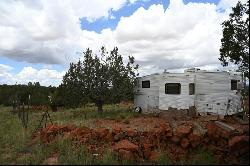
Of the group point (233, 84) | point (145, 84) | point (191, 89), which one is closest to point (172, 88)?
point (191, 89)

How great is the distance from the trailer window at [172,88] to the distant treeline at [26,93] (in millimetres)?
18332

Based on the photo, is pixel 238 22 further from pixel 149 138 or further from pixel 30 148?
pixel 30 148

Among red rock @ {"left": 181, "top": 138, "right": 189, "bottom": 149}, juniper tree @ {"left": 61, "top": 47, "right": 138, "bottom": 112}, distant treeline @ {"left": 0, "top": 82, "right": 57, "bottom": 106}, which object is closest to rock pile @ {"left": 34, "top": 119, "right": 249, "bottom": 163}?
red rock @ {"left": 181, "top": 138, "right": 189, "bottom": 149}

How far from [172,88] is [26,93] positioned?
1042 inches

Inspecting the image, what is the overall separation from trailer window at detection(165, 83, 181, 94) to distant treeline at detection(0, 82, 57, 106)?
1833cm

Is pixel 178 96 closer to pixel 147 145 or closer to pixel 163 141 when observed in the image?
pixel 163 141

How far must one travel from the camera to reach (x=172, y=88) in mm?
31641

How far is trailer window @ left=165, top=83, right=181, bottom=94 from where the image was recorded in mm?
31438

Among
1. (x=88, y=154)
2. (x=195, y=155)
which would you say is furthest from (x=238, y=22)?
(x=88, y=154)

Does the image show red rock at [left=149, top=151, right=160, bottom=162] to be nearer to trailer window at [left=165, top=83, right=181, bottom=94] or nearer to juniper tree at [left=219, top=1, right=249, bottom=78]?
juniper tree at [left=219, top=1, right=249, bottom=78]

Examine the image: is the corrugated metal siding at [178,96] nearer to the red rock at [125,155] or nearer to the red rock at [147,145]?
the red rock at [147,145]

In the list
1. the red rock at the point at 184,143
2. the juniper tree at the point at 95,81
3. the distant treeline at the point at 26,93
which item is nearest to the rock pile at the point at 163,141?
the red rock at the point at 184,143

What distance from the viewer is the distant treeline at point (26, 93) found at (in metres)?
48.2

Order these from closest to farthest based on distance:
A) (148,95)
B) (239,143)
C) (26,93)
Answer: (239,143)
(148,95)
(26,93)
